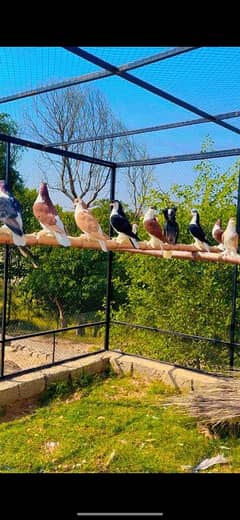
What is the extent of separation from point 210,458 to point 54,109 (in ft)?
8.39

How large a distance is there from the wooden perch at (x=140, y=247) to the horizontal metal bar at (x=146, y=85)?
652 millimetres

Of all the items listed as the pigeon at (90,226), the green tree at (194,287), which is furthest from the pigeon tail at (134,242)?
the green tree at (194,287)

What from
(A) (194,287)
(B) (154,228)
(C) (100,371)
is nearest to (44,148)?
(B) (154,228)

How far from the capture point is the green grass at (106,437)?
1756 mm

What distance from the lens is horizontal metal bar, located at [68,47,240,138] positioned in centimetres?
124

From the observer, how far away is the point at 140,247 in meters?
2.13

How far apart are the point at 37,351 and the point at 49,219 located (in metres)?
2.78

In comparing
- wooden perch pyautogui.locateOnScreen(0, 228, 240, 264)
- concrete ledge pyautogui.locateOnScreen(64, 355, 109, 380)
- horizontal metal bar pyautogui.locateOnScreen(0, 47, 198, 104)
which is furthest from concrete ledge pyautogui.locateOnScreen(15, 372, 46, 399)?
horizontal metal bar pyautogui.locateOnScreen(0, 47, 198, 104)

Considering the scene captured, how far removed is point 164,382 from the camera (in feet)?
8.91

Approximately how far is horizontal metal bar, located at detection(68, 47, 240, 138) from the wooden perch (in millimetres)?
652

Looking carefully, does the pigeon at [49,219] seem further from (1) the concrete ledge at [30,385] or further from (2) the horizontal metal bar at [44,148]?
(1) the concrete ledge at [30,385]

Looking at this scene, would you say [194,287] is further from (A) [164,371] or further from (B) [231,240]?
(B) [231,240]
